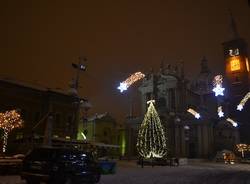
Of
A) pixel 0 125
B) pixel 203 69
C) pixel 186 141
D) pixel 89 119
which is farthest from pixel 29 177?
pixel 203 69

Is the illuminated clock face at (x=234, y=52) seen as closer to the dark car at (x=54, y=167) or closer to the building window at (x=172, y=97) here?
the building window at (x=172, y=97)

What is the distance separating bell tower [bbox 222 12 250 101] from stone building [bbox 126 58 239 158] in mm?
14018

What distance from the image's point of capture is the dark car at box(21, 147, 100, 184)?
12883 millimetres

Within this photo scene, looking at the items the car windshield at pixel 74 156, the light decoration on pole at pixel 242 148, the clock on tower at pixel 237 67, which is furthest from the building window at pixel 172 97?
the car windshield at pixel 74 156

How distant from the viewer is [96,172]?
1566 centimetres

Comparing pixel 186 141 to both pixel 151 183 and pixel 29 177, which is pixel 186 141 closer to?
pixel 151 183

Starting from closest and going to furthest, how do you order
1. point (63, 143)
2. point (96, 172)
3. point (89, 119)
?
point (96, 172) < point (63, 143) < point (89, 119)

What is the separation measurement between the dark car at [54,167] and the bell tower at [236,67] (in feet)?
278

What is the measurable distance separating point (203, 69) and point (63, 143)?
216 feet

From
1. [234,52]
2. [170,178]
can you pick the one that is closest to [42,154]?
[170,178]

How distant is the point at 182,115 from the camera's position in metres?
65.9

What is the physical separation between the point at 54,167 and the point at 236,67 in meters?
90.2

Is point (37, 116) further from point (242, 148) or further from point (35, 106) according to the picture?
point (242, 148)

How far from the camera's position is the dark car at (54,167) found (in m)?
12.9
